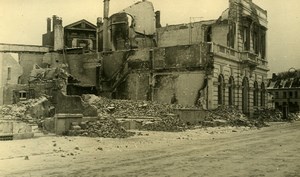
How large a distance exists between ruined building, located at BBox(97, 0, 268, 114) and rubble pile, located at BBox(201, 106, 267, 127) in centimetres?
117

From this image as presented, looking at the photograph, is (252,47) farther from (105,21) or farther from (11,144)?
(11,144)

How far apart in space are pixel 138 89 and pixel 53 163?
25.6m

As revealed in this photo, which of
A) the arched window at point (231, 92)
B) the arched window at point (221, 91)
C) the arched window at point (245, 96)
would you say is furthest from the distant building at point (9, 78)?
the arched window at point (245, 96)

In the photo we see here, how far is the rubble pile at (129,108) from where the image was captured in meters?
26.9

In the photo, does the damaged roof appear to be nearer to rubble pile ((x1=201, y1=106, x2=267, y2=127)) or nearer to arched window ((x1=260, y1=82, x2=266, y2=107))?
arched window ((x1=260, y1=82, x2=266, y2=107))

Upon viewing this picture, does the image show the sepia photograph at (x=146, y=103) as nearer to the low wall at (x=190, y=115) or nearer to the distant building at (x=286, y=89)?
the low wall at (x=190, y=115)

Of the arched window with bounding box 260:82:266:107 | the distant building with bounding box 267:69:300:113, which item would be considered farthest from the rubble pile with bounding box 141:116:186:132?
the distant building with bounding box 267:69:300:113

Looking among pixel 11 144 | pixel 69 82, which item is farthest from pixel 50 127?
pixel 69 82

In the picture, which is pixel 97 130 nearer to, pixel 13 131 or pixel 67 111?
pixel 67 111

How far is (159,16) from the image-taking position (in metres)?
47.6

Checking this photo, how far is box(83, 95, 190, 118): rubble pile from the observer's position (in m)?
26.9

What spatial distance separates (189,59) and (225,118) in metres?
5.70

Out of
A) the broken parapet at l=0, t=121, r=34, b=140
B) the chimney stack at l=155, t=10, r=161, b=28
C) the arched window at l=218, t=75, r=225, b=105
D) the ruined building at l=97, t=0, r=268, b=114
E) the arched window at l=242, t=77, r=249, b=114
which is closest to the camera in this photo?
the broken parapet at l=0, t=121, r=34, b=140

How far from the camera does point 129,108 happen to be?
92.3 ft
